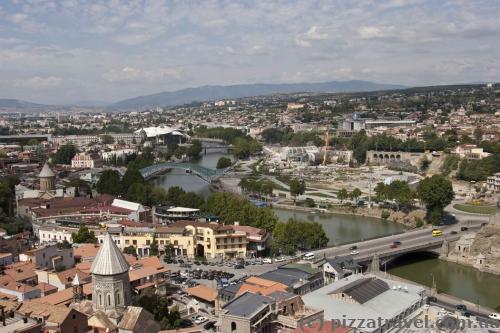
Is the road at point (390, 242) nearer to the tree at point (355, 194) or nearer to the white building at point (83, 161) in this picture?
the tree at point (355, 194)

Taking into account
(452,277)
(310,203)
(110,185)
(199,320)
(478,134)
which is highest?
(478,134)

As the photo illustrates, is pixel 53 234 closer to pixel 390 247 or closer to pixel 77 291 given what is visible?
pixel 77 291

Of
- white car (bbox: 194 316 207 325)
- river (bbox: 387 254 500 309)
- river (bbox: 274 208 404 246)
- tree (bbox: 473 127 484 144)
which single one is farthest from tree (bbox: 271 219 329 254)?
tree (bbox: 473 127 484 144)

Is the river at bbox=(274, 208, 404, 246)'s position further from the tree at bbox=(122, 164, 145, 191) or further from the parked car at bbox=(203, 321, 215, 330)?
the parked car at bbox=(203, 321, 215, 330)

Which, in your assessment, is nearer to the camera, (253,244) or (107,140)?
(253,244)

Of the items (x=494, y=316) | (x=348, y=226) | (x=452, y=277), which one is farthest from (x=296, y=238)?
(x=348, y=226)
